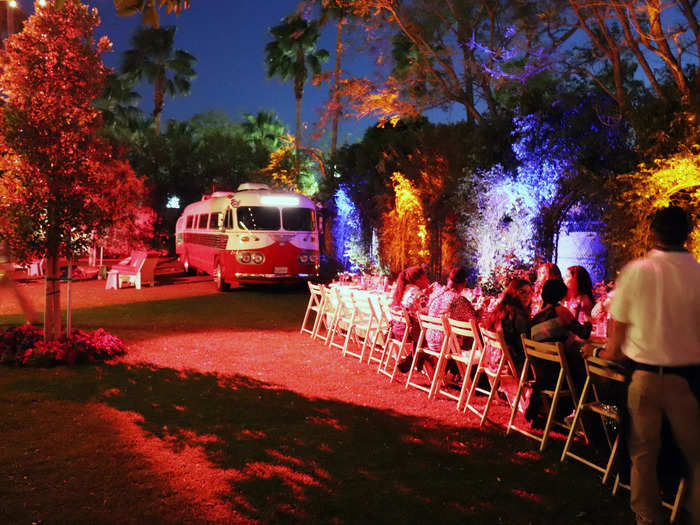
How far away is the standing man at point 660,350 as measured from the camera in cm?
315

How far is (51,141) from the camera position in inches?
336

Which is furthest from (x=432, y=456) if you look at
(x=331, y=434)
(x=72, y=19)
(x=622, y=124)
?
(x=622, y=124)

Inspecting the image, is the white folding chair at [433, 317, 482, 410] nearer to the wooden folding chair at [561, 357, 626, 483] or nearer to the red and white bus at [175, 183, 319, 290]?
the wooden folding chair at [561, 357, 626, 483]

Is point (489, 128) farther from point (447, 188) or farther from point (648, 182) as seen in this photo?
point (648, 182)

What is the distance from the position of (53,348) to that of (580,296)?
21.9 ft

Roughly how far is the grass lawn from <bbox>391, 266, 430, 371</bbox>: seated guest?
0.72 m

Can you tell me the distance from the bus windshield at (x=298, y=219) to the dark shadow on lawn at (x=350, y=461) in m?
11.3

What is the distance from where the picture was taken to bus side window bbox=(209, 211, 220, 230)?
19.4 metres

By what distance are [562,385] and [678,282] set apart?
2460 millimetres

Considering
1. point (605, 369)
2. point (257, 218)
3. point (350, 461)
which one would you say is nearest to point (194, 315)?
point (257, 218)

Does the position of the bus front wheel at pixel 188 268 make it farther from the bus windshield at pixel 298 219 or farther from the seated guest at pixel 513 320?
the seated guest at pixel 513 320

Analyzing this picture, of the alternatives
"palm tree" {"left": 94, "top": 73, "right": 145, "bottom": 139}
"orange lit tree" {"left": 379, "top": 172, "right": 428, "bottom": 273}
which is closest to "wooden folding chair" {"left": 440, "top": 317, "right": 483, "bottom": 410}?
"orange lit tree" {"left": 379, "top": 172, "right": 428, "bottom": 273}

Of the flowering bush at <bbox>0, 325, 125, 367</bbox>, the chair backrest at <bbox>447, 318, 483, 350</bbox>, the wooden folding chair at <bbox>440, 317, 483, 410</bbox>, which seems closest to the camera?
the chair backrest at <bbox>447, 318, 483, 350</bbox>

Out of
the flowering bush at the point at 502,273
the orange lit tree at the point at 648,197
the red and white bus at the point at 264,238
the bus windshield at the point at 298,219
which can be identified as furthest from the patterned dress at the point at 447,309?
the bus windshield at the point at 298,219
